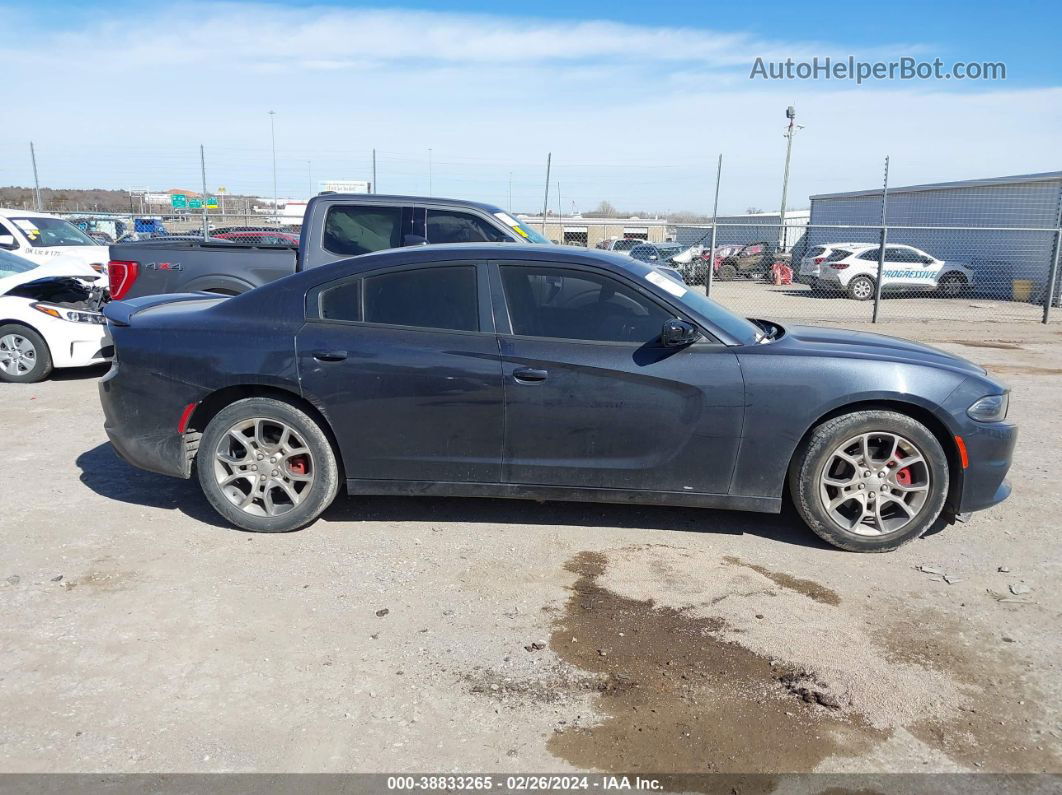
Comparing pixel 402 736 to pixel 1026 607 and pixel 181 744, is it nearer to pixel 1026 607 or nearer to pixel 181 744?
pixel 181 744

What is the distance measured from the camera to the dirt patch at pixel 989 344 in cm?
1330

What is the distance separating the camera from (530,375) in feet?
15.0

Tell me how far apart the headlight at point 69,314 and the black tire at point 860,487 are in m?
7.55

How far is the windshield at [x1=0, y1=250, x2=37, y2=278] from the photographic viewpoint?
32.7 feet

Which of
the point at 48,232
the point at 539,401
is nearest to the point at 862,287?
the point at 48,232

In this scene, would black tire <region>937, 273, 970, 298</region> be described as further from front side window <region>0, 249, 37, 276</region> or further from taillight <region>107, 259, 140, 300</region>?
front side window <region>0, 249, 37, 276</region>

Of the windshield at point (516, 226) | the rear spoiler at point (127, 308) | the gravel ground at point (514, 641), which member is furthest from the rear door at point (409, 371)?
the windshield at point (516, 226)

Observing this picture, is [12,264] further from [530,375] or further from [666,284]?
[666,284]

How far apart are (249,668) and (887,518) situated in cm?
334

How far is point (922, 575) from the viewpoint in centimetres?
443

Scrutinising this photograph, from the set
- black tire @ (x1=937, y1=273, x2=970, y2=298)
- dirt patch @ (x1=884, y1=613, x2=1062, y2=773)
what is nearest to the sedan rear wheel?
black tire @ (x1=937, y1=273, x2=970, y2=298)

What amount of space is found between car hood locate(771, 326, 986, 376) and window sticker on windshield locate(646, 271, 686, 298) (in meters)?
0.61

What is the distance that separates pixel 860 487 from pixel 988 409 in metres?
0.80

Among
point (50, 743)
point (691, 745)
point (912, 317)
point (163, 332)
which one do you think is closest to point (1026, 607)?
point (691, 745)
